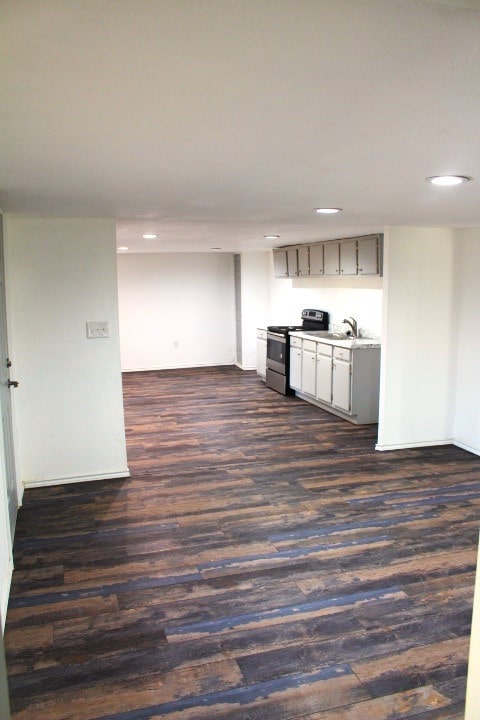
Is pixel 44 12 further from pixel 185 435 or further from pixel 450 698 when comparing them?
pixel 185 435

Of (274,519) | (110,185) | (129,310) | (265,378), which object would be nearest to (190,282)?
(129,310)

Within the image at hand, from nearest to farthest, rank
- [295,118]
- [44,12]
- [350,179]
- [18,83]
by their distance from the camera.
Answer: [44,12] < [18,83] < [295,118] < [350,179]

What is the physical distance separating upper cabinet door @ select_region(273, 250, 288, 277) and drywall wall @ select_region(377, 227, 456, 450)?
3190mm

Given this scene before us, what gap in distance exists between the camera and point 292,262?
313 inches

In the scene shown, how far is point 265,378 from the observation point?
27.9ft

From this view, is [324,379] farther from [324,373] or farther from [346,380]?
[346,380]

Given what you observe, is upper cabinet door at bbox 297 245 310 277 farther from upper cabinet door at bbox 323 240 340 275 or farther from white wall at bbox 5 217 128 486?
white wall at bbox 5 217 128 486

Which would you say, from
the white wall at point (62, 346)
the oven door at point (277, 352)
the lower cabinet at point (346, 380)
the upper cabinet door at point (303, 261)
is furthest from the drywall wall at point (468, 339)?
the white wall at point (62, 346)

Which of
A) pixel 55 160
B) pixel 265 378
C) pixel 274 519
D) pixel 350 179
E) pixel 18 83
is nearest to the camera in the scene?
pixel 18 83

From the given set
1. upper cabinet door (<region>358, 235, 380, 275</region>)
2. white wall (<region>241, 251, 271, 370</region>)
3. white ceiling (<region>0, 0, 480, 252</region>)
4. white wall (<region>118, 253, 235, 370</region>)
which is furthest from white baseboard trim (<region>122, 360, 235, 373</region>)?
white ceiling (<region>0, 0, 480, 252</region>)

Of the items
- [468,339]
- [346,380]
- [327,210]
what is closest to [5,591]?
[327,210]

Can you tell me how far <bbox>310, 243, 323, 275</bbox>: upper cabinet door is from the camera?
7055 mm

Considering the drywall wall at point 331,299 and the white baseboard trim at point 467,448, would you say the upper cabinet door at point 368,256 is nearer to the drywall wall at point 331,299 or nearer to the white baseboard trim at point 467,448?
the drywall wall at point 331,299

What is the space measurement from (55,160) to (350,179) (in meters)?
1.22
